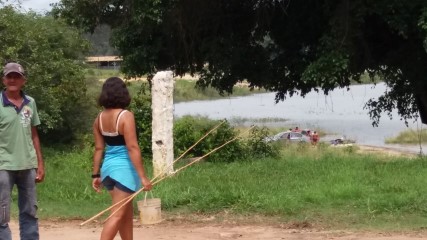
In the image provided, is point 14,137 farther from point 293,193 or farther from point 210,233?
point 293,193

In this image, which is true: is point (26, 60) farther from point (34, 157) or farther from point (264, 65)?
point (34, 157)

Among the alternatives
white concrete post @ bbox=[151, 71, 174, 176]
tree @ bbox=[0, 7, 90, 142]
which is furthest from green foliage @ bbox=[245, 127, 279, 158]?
tree @ bbox=[0, 7, 90, 142]

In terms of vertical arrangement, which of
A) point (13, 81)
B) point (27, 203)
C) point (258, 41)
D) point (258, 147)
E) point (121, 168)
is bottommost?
point (258, 147)

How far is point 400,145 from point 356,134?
16.1 ft

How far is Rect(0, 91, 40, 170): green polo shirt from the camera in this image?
598cm

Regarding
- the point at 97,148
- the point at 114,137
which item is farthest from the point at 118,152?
the point at 97,148

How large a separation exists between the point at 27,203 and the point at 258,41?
37.4 feet

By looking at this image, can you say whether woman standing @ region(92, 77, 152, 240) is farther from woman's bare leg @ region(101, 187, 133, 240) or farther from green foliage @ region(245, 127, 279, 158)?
green foliage @ region(245, 127, 279, 158)

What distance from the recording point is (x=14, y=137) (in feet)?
19.6

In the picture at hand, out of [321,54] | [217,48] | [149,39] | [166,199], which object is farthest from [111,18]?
[166,199]

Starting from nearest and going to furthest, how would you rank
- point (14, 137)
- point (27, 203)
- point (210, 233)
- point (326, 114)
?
1. point (14, 137)
2. point (27, 203)
3. point (210, 233)
4. point (326, 114)

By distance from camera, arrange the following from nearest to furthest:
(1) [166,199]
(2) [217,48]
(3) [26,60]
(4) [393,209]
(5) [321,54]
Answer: (4) [393,209], (1) [166,199], (5) [321,54], (2) [217,48], (3) [26,60]

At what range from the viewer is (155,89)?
468 inches

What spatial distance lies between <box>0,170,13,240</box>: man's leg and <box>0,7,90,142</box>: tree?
13.4 metres
